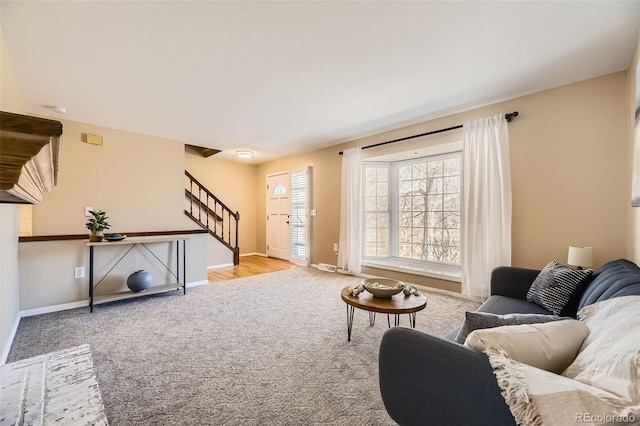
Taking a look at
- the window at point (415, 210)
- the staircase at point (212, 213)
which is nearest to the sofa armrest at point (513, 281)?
the window at point (415, 210)

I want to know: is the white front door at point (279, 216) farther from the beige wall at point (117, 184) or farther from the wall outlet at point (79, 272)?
the wall outlet at point (79, 272)

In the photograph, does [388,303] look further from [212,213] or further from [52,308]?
[212,213]

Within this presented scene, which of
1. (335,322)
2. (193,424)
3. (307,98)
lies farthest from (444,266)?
(193,424)

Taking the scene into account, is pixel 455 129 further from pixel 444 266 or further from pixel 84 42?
pixel 84 42

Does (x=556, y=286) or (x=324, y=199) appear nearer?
(x=556, y=286)

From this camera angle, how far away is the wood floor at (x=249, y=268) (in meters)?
4.96

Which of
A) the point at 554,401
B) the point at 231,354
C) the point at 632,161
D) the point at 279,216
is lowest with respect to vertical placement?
the point at 231,354

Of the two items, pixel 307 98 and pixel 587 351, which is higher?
pixel 307 98

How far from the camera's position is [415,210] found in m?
4.51

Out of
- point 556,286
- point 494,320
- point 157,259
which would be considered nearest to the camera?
point 494,320

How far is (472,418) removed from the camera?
0.88 m

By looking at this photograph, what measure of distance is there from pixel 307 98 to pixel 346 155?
6.22 ft

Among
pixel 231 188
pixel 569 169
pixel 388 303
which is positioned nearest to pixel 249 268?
pixel 231 188

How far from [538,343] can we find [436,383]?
377 mm
